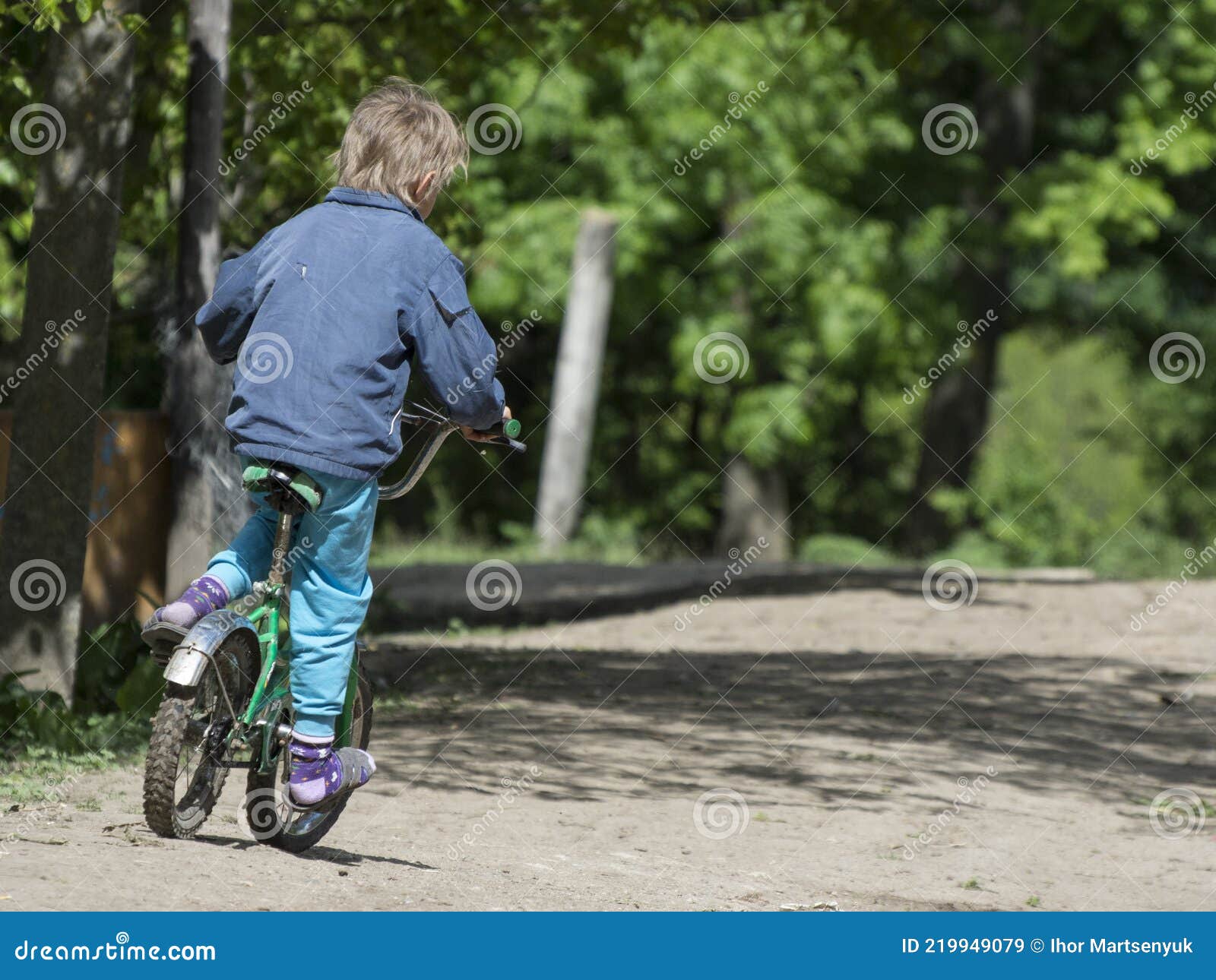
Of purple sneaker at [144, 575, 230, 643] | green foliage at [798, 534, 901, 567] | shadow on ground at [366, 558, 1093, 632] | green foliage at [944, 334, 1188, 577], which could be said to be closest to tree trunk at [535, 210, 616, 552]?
green foliage at [798, 534, 901, 567]

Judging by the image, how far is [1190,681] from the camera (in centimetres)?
891

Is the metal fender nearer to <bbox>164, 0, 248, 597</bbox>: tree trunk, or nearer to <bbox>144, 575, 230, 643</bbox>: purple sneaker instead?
<bbox>144, 575, 230, 643</bbox>: purple sneaker

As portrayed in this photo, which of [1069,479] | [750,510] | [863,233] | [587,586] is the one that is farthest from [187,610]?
[1069,479]

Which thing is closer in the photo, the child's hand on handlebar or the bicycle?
the bicycle

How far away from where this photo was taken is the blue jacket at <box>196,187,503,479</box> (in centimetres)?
421

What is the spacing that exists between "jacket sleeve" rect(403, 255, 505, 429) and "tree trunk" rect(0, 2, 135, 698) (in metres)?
2.73

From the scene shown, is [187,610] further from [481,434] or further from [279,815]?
[481,434]

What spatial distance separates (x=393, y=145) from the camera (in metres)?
4.47

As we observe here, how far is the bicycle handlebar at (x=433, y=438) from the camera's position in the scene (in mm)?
4539

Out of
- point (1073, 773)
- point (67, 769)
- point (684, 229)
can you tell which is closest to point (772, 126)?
point (684, 229)

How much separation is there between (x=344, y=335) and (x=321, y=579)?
586 mm

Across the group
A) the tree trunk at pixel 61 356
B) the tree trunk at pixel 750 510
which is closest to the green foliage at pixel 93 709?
the tree trunk at pixel 61 356

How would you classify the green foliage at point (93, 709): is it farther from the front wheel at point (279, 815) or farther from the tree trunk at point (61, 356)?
the front wheel at point (279, 815)

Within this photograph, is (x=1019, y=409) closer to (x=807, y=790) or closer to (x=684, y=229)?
(x=684, y=229)
